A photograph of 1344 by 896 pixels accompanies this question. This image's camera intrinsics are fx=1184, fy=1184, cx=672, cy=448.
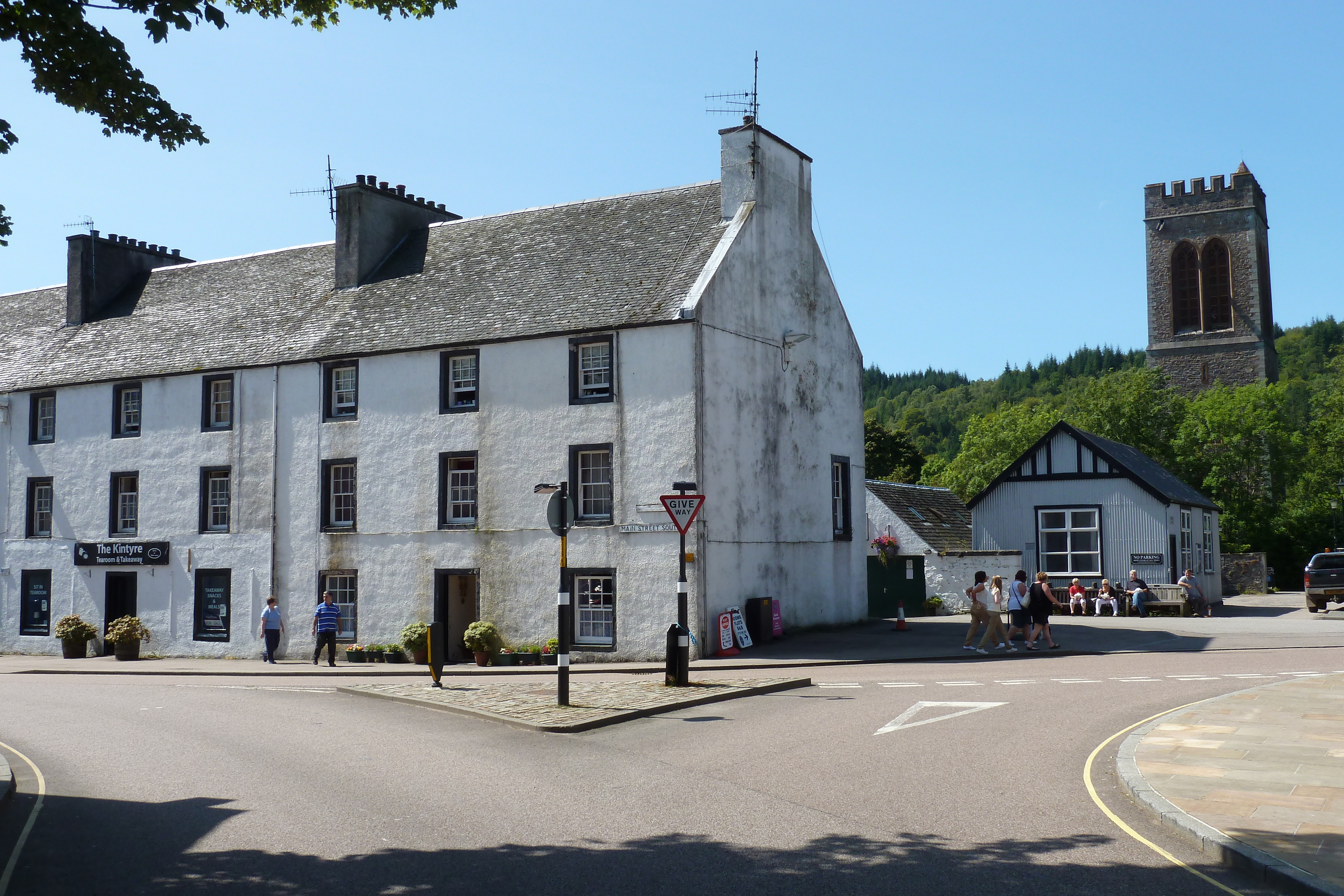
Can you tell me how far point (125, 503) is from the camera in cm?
3241

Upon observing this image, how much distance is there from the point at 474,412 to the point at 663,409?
195 inches

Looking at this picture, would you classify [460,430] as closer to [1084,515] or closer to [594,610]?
[594,610]

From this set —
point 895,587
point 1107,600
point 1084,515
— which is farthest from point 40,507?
point 1084,515

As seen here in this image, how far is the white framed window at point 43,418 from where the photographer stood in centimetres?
3391

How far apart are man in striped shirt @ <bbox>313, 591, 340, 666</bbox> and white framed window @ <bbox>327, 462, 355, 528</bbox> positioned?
8.25 ft

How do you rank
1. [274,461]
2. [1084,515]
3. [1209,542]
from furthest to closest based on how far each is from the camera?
1. [1209,542]
2. [1084,515]
3. [274,461]

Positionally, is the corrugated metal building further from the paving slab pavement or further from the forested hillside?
the forested hillside

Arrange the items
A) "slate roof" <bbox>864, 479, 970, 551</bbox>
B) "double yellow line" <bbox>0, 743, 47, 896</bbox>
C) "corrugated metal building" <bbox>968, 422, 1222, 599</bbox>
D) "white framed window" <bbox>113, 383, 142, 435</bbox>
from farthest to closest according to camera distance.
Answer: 1. "slate roof" <bbox>864, 479, 970, 551</bbox>
2. "corrugated metal building" <bbox>968, 422, 1222, 599</bbox>
3. "white framed window" <bbox>113, 383, 142, 435</bbox>
4. "double yellow line" <bbox>0, 743, 47, 896</bbox>

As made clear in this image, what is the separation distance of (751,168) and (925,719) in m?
16.4

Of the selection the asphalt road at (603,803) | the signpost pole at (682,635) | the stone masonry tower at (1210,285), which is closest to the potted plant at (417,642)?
the asphalt road at (603,803)

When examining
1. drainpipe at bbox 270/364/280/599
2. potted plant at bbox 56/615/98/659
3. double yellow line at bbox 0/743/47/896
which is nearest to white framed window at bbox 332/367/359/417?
drainpipe at bbox 270/364/280/599

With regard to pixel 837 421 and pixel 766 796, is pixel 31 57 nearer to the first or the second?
pixel 766 796

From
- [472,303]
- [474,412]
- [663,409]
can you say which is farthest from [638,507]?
[472,303]

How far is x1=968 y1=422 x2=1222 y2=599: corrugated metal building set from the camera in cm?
3709
